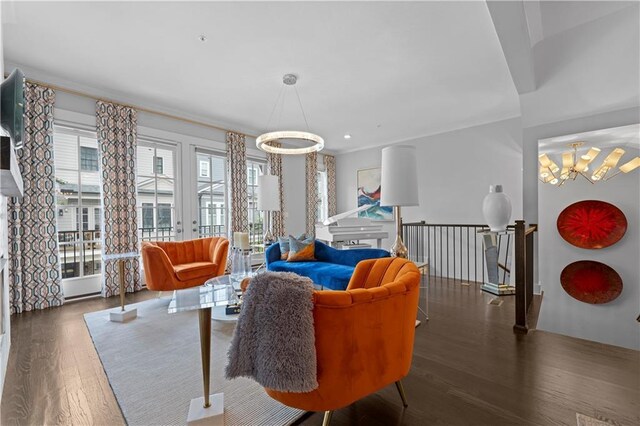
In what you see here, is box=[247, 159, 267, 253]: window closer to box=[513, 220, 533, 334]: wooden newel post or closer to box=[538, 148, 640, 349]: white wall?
box=[513, 220, 533, 334]: wooden newel post

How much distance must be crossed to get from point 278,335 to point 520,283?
2.71 meters

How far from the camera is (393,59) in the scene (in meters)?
3.18

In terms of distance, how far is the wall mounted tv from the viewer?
1408 mm

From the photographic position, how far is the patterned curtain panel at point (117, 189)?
397 cm

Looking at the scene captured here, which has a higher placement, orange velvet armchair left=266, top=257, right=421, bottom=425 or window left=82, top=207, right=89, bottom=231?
window left=82, top=207, right=89, bottom=231

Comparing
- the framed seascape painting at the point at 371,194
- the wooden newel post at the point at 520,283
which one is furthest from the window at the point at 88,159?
the wooden newel post at the point at 520,283

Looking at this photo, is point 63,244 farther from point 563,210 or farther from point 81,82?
point 563,210

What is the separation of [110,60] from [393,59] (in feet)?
10.3

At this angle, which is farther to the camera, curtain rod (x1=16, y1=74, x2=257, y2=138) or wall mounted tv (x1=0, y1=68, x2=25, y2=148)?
curtain rod (x1=16, y1=74, x2=257, y2=138)

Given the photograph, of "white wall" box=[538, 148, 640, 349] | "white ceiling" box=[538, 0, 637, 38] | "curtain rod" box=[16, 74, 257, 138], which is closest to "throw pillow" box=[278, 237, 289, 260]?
"curtain rod" box=[16, 74, 257, 138]

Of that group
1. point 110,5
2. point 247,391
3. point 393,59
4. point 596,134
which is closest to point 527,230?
point 596,134

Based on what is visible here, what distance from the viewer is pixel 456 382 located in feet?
6.37

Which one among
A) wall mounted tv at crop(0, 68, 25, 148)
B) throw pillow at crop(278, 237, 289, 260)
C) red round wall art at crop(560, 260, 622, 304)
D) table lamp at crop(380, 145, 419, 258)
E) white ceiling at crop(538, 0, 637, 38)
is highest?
white ceiling at crop(538, 0, 637, 38)

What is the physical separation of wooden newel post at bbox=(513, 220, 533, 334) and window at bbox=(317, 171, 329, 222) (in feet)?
16.3
